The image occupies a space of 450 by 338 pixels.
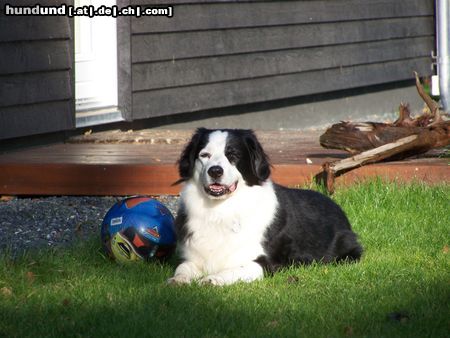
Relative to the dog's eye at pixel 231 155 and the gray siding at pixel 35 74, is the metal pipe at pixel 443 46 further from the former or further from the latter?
the dog's eye at pixel 231 155

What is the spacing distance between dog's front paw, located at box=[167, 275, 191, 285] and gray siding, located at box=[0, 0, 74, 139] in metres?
4.11

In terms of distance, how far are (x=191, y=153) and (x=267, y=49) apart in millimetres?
7060

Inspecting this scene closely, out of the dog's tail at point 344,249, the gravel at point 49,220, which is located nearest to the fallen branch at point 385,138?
the gravel at point 49,220

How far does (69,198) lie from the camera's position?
8.10 metres

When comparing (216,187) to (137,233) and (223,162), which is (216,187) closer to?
(223,162)

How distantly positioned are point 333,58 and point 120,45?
13.9 ft

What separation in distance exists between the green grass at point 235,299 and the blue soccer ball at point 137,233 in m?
0.12

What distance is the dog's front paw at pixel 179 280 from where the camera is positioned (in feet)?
17.6

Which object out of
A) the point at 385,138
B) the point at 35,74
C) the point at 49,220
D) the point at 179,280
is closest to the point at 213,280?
the point at 179,280

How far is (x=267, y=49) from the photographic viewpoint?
1256 centimetres

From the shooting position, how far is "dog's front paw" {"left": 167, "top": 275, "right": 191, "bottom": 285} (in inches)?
212

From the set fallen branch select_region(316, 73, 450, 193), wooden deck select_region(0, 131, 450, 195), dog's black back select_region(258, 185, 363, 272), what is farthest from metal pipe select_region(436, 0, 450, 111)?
dog's black back select_region(258, 185, 363, 272)

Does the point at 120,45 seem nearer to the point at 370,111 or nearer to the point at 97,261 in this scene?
the point at 97,261

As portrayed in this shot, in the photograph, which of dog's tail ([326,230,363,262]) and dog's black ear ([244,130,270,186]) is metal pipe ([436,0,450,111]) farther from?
dog's black ear ([244,130,270,186])
